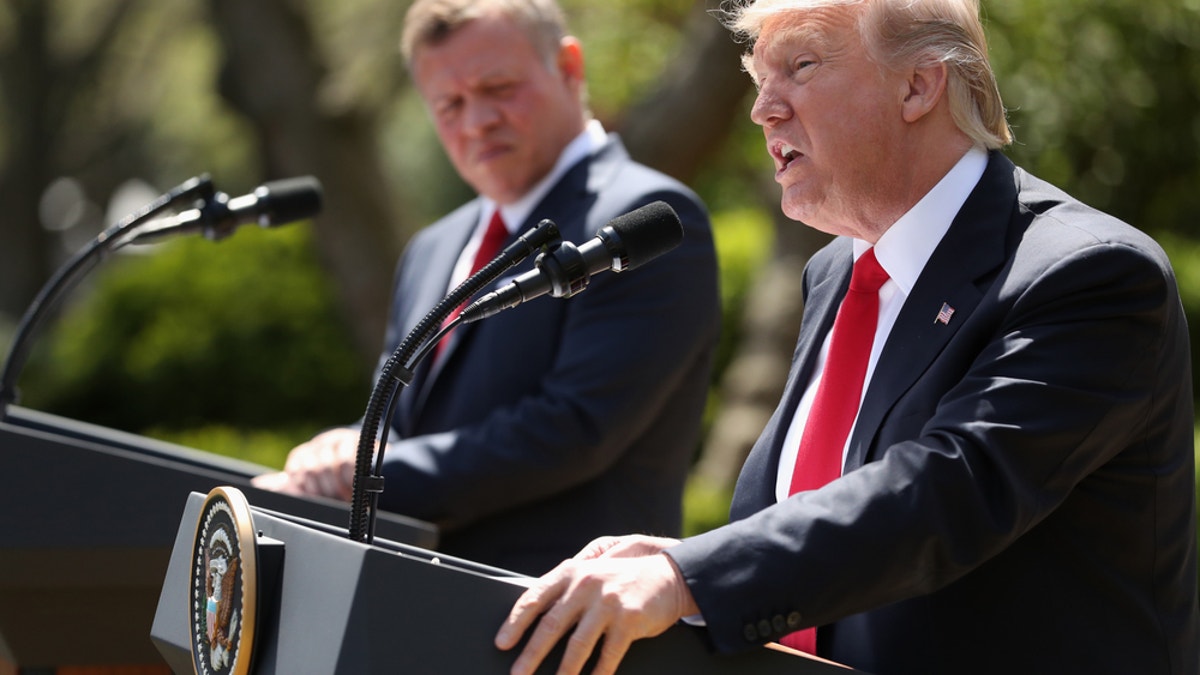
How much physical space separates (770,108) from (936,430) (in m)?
0.61

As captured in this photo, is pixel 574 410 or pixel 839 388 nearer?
pixel 839 388

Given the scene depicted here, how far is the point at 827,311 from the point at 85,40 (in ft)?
50.1

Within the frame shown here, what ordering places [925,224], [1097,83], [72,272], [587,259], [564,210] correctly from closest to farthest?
1. [587,259]
2. [925,224]
3. [72,272]
4. [564,210]
5. [1097,83]

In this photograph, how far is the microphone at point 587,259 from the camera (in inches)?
72.1

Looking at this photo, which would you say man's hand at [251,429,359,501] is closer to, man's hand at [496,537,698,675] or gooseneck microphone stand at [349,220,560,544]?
gooseneck microphone stand at [349,220,560,544]

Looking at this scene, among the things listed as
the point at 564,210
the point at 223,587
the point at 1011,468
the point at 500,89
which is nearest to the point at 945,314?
the point at 1011,468

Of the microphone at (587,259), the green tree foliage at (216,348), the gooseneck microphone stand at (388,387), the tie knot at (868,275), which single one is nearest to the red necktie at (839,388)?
the tie knot at (868,275)

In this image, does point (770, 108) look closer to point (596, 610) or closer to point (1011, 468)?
point (1011, 468)

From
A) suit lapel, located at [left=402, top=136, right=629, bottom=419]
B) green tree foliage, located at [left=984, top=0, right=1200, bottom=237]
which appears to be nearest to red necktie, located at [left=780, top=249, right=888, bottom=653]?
suit lapel, located at [left=402, top=136, right=629, bottom=419]

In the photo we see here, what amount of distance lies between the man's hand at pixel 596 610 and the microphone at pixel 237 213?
1.63 m

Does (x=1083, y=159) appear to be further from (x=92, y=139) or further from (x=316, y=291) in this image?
(x=92, y=139)

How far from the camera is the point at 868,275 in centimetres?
217

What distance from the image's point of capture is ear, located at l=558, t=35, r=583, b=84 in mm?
3516

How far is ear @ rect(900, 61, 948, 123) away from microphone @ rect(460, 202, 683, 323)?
0.42 m
